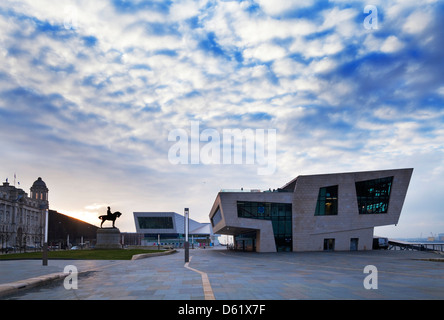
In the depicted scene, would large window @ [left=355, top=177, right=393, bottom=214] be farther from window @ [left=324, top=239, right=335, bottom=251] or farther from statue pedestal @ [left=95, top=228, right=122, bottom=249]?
statue pedestal @ [left=95, top=228, right=122, bottom=249]

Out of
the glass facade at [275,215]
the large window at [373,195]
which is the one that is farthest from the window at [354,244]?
the glass facade at [275,215]

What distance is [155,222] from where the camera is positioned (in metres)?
162

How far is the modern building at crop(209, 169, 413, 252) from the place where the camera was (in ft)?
202

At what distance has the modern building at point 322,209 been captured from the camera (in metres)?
61.6

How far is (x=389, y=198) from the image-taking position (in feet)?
206

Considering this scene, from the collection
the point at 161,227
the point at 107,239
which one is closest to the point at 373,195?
the point at 107,239

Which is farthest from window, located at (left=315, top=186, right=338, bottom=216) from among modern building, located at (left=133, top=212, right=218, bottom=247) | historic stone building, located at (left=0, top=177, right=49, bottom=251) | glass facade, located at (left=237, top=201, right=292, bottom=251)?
historic stone building, located at (left=0, top=177, right=49, bottom=251)

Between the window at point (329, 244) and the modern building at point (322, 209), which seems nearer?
the modern building at point (322, 209)

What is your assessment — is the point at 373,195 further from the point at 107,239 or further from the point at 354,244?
the point at 107,239

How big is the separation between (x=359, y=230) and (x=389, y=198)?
7429 millimetres

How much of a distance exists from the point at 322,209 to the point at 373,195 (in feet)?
29.8

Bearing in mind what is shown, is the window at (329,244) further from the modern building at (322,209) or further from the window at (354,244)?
the window at (354,244)
